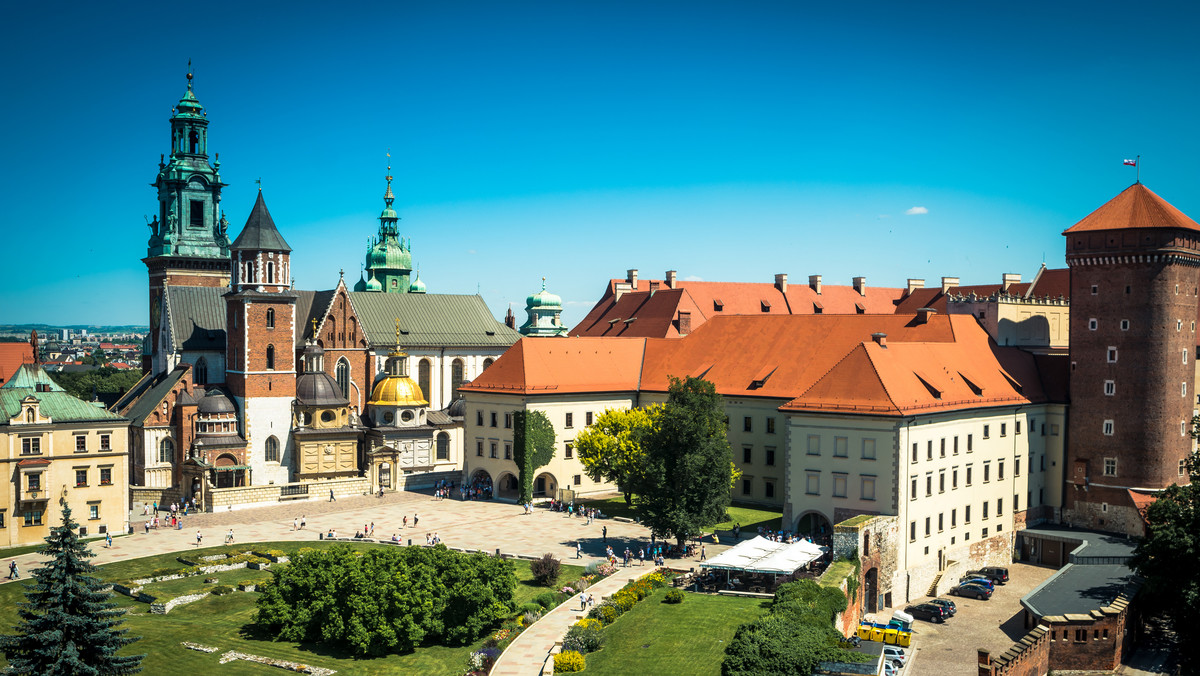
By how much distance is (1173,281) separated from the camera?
65.2 meters

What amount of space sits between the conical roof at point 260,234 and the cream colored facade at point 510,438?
2051cm

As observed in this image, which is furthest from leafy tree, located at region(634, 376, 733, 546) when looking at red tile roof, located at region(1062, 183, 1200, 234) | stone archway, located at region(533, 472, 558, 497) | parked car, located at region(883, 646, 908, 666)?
red tile roof, located at region(1062, 183, 1200, 234)

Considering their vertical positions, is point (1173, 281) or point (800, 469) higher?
point (1173, 281)

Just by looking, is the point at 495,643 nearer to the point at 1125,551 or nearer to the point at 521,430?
the point at 521,430

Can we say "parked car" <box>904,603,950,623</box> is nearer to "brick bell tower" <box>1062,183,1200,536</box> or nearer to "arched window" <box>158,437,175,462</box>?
"brick bell tower" <box>1062,183,1200,536</box>

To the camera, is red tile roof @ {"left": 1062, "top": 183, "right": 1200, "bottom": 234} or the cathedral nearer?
red tile roof @ {"left": 1062, "top": 183, "right": 1200, "bottom": 234}

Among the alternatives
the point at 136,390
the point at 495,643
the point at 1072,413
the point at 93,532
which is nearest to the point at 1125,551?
→ the point at 1072,413

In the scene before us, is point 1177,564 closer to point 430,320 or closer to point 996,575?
point 996,575

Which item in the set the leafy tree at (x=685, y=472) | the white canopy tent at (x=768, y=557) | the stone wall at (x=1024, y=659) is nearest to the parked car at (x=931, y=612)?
the stone wall at (x=1024, y=659)

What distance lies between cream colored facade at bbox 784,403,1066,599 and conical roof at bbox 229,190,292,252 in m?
45.5

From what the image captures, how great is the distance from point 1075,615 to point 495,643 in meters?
26.8

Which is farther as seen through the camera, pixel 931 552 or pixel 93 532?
pixel 93 532

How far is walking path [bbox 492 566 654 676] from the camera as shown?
4047 centimetres

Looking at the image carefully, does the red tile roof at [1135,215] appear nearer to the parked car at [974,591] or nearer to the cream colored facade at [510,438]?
the parked car at [974,591]
